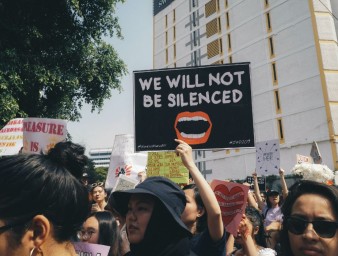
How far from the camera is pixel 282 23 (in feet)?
105

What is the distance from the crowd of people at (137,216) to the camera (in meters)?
1.19

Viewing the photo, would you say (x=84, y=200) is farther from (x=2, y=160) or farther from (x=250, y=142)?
(x=250, y=142)

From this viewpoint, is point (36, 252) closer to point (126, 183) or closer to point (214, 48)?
point (126, 183)

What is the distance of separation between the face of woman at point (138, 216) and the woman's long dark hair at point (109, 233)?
1.13 meters

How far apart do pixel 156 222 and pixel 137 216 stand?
0.42 feet

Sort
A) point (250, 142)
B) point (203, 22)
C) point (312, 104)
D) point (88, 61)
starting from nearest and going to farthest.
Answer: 1. point (250, 142)
2. point (88, 61)
3. point (312, 104)
4. point (203, 22)

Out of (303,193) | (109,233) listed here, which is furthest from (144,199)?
(109,233)

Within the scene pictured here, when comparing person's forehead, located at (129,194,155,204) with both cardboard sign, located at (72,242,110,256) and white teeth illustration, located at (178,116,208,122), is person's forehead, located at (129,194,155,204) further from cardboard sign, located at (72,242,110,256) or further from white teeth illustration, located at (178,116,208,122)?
white teeth illustration, located at (178,116,208,122)

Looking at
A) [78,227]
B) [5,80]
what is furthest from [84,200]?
[5,80]

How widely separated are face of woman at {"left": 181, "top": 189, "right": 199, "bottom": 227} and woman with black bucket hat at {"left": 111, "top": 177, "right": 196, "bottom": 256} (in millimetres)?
743

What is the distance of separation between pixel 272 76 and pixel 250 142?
29846mm

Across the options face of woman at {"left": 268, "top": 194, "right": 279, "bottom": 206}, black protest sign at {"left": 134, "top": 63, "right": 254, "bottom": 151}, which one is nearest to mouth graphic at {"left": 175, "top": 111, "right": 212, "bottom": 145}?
black protest sign at {"left": 134, "top": 63, "right": 254, "bottom": 151}

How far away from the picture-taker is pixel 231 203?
356 centimetres

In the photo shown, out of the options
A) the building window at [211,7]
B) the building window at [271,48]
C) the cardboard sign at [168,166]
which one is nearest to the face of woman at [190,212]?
the cardboard sign at [168,166]
